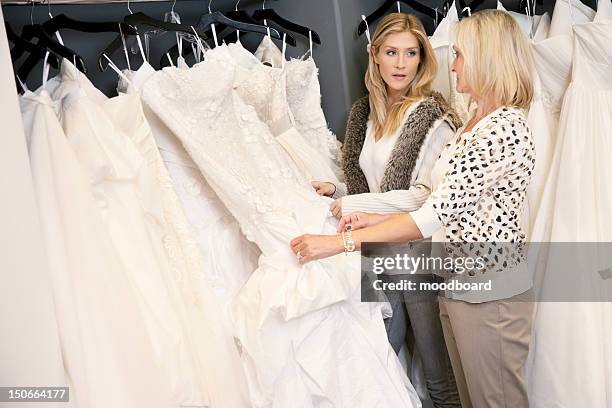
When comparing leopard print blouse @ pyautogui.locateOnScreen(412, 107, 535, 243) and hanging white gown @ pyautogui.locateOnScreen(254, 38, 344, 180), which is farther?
hanging white gown @ pyautogui.locateOnScreen(254, 38, 344, 180)

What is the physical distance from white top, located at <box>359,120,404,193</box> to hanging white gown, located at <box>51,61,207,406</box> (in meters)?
0.66

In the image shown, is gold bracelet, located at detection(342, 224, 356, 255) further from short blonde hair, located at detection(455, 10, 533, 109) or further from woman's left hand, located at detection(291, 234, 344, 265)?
short blonde hair, located at detection(455, 10, 533, 109)

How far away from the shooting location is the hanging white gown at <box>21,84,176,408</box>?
130 cm

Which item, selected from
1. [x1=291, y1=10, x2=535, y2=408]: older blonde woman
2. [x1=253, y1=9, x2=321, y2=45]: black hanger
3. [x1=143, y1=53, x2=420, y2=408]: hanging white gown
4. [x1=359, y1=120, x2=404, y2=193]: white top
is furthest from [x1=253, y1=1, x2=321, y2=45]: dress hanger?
[x1=291, y1=10, x2=535, y2=408]: older blonde woman

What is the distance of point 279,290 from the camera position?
5.22 feet

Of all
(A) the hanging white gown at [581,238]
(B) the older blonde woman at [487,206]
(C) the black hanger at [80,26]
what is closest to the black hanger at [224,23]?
(C) the black hanger at [80,26]

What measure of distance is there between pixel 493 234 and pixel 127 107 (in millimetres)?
853

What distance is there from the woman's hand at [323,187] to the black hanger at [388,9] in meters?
0.54

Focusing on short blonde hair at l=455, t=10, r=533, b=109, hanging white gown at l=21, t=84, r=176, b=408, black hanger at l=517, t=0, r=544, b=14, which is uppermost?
black hanger at l=517, t=0, r=544, b=14

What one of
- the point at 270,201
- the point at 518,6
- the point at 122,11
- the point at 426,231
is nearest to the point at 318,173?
the point at 270,201

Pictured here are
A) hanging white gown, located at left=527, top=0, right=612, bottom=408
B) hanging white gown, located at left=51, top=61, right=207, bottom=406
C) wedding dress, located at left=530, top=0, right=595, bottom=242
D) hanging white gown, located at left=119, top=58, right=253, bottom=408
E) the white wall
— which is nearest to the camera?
the white wall

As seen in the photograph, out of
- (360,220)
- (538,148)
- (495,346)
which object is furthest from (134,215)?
(538,148)

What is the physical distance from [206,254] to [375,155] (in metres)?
0.57

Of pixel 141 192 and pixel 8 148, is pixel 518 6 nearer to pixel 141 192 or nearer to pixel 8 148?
pixel 141 192
